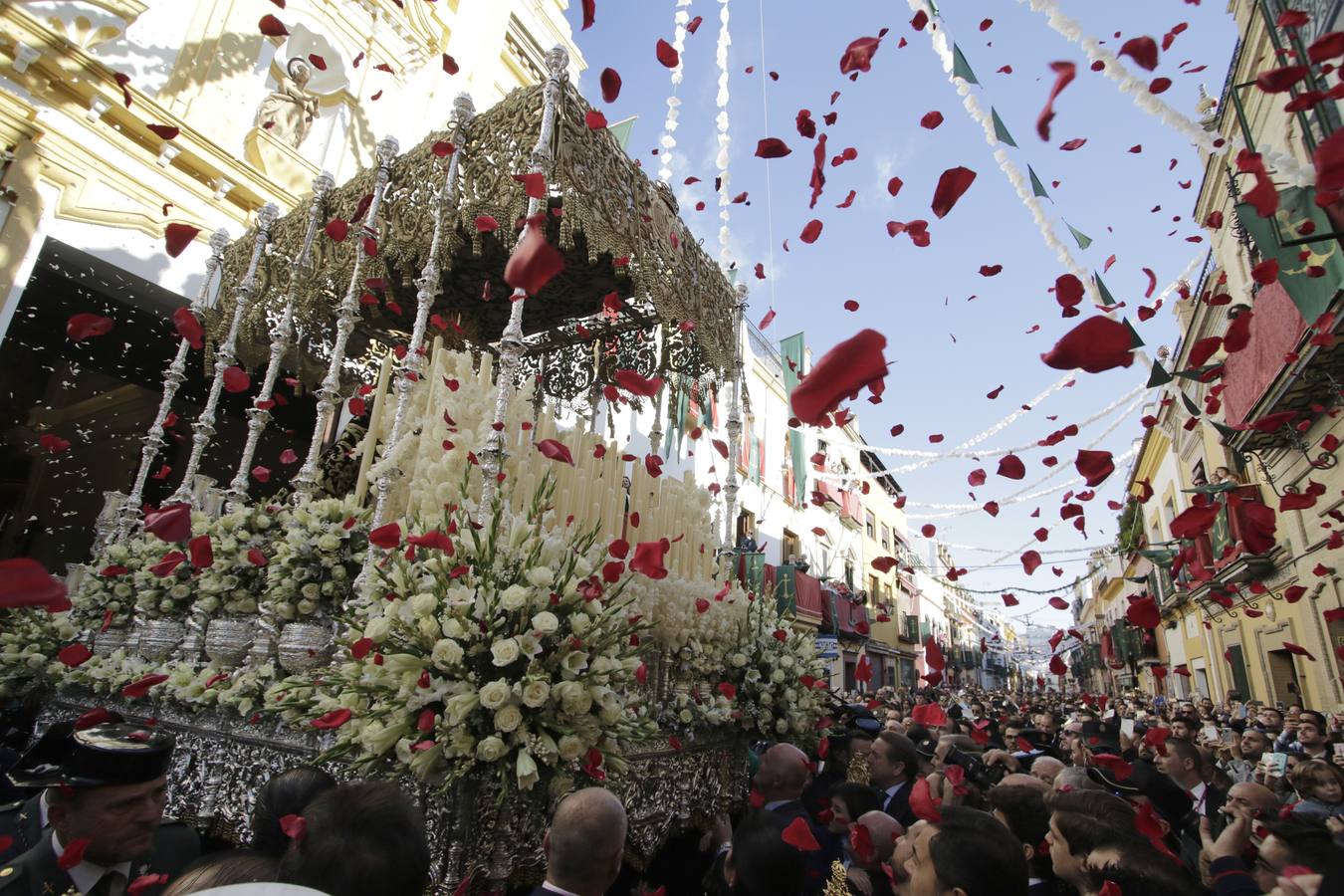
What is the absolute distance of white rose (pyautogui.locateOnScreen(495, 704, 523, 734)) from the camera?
2248mm

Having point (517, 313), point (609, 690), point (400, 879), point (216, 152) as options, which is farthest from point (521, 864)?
point (216, 152)

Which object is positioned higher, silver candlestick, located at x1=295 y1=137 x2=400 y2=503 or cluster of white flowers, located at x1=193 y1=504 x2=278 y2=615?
silver candlestick, located at x1=295 y1=137 x2=400 y2=503

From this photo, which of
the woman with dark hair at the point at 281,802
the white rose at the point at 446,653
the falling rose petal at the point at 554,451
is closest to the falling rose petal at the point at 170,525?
the falling rose petal at the point at 554,451

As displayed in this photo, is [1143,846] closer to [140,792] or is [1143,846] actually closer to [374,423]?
[140,792]

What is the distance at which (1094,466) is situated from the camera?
4742 millimetres

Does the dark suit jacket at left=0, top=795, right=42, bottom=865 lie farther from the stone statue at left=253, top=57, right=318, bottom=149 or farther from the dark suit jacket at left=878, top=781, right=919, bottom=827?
the stone statue at left=253, top=57, right=318, bottom=149

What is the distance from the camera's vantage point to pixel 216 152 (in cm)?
782

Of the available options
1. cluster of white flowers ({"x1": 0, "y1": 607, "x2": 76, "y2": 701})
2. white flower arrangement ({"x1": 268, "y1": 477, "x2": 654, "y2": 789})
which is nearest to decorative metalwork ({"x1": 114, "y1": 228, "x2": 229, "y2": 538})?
cluster of white flowers ({"x1": 0, "y1": 607, "x2": 76, "y2": 701})

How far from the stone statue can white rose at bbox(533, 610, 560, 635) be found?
8.81m

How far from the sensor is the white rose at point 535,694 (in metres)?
2.27

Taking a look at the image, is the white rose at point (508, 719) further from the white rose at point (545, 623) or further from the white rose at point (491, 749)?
the white rose at point (545, 623)

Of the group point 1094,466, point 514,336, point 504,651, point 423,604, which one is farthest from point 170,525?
point 1094,466

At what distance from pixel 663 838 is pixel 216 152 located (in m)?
8.53

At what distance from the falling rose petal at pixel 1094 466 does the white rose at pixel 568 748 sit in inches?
154
